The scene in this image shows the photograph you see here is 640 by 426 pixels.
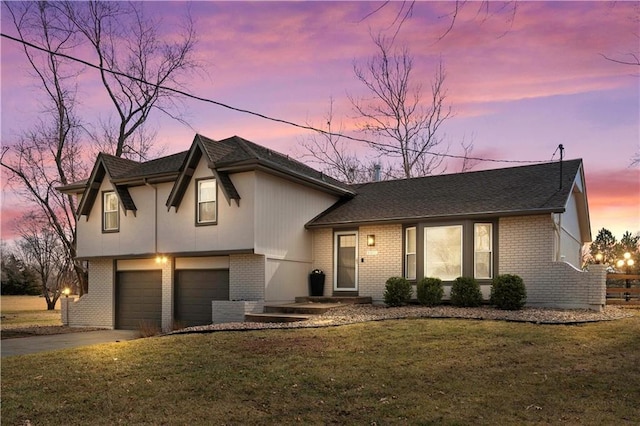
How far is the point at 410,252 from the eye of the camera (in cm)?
1823

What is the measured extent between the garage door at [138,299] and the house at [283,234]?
0.18 feet

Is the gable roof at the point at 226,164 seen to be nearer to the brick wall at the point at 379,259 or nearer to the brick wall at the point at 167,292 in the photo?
the brick wall at the point at 167,292

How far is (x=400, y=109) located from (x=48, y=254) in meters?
29.1

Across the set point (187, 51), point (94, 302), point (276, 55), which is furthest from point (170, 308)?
point (187, 51)

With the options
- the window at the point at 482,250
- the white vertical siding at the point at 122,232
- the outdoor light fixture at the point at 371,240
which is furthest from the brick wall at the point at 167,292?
Result: the window at the point at 482,250

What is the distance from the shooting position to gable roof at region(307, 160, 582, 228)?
1662cm

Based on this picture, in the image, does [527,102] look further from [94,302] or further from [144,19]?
[144,19]

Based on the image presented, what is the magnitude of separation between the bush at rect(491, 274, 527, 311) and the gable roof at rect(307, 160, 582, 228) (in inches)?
82.9

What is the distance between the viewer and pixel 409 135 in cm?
3375

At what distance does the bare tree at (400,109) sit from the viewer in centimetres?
3250

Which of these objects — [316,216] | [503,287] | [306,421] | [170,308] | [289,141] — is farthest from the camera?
[289,141]

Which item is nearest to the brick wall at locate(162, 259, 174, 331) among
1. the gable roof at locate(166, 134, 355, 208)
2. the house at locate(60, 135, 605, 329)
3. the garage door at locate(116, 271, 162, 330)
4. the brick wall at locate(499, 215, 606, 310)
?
the house at locate(60, 135, 605, 329)

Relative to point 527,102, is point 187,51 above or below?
above

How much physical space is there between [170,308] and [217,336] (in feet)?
23.2
